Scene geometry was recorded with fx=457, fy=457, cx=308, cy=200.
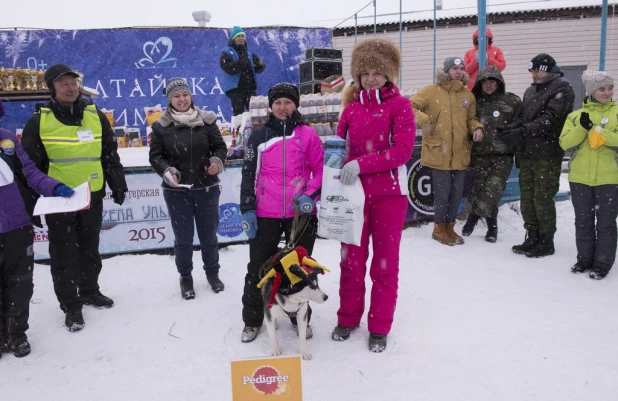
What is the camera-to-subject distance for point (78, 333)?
11.9 ft

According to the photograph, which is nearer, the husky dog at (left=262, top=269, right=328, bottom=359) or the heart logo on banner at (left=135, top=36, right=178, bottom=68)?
the husky dog at (left=262, top=269, right=328, bottom=359)

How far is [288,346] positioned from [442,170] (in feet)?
10.1

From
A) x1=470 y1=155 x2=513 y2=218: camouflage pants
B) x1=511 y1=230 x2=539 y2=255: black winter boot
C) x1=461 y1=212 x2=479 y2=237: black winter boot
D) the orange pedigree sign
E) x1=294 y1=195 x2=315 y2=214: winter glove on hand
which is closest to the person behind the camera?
the orange pedigree sign

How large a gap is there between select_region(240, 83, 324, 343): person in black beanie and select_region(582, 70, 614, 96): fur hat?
2.77 meters

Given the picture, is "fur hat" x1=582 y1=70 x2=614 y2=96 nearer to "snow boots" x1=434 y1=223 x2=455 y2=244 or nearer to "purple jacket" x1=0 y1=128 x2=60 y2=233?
"snow boots" x1=434 y1=223 x2=455 y2=244

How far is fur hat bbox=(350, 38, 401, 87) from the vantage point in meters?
2.99

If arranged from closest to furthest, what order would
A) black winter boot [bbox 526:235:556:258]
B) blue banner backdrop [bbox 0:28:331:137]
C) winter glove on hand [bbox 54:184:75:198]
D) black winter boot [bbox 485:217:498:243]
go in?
winter glove on hand [bbox 54:184:75:198], black winter boot [bbox 526:235:556:258], black winter boot [bbox 485:217:498:243], blue banner backdrop [bbox 0:28:331:137]

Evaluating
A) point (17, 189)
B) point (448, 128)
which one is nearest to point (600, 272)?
point (448, 128)

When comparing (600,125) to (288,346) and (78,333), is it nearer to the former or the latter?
(288,346)

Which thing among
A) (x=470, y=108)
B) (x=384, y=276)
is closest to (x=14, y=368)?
(x=384, y=276)

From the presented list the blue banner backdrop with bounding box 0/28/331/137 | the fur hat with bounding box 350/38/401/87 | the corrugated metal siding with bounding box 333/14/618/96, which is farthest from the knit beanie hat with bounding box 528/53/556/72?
the corrugated metal siding with bounding box 333/14/618/96

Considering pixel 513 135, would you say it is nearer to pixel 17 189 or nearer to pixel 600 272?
pixel 600 272

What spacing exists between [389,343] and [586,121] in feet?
9.02

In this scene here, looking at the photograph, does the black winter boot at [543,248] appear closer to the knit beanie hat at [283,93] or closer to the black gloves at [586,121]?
the black gloves at [586,121]
